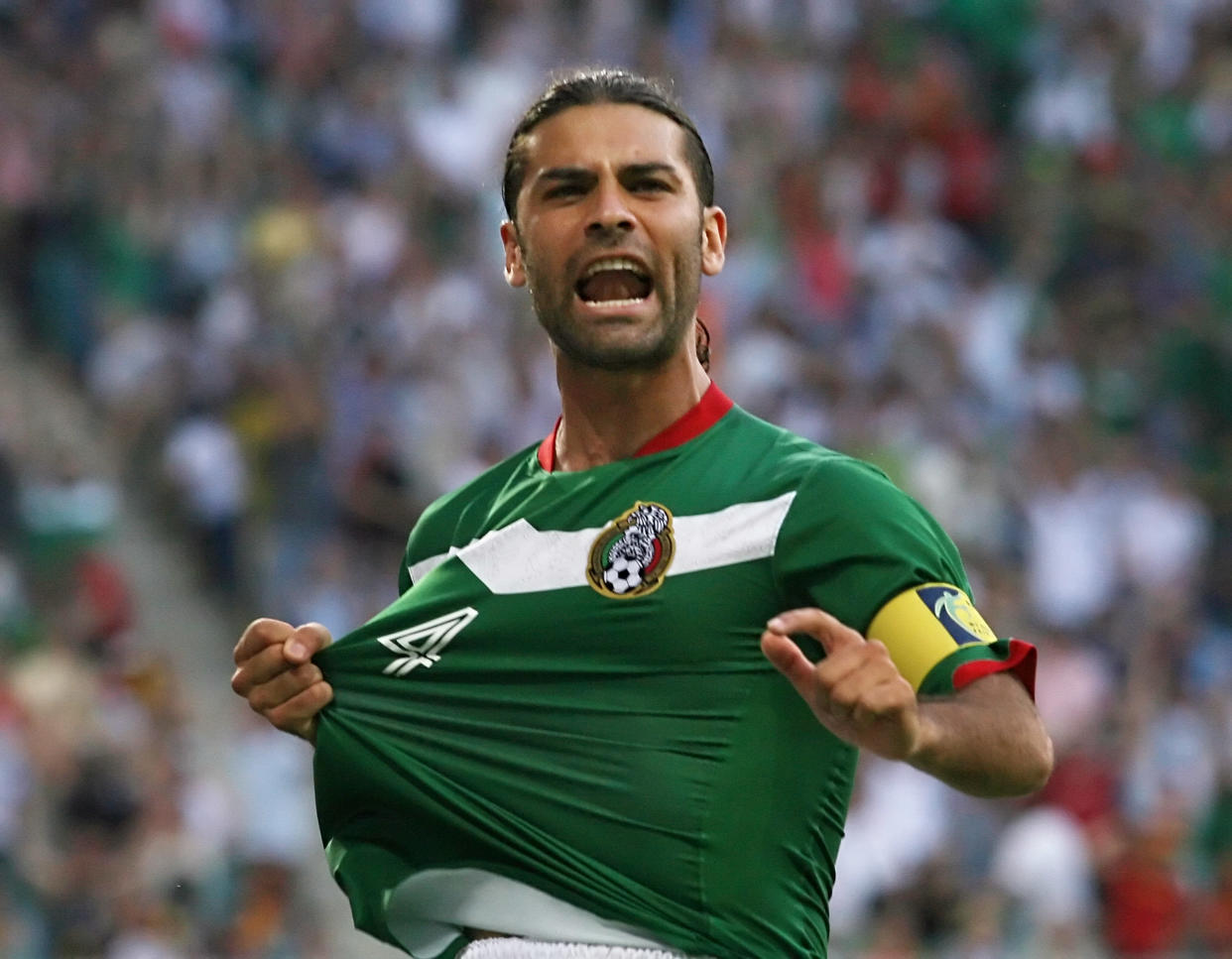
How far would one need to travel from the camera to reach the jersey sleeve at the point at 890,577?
310 centimetres

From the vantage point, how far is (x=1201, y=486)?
1205cm

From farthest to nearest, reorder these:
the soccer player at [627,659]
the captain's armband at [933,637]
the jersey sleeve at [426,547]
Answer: the jersey sleeve at [426,547] < the soccer player at [627,659] < the captain's armband at [933,637]

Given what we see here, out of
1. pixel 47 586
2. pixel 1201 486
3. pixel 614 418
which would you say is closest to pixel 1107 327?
pixel 1201 486

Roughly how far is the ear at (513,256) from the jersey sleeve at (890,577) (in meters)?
0.82

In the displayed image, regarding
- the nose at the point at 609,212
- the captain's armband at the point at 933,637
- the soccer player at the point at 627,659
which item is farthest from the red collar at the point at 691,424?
the captain's armband at the point at 933,637

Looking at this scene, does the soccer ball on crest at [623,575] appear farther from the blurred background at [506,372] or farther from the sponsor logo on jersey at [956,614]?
the blurred background at [506,372]

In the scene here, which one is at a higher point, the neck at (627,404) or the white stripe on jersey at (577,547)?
the neck at (627,404)

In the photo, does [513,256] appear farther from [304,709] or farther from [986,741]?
[986,741]

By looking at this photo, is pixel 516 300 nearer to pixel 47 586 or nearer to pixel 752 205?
pixel 752 205

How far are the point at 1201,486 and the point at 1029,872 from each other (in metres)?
3.08

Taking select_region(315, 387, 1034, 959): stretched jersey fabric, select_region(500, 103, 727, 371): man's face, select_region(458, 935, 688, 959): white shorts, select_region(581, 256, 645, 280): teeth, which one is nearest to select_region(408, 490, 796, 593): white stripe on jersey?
select_region(315, 387, 1034, 959): stretched jersey fabric

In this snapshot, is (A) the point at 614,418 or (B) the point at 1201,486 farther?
(B) the point at 1201,486

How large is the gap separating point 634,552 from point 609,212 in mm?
580

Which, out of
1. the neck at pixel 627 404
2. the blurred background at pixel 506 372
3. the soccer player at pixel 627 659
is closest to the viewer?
the soccer player at pixel 627 659
